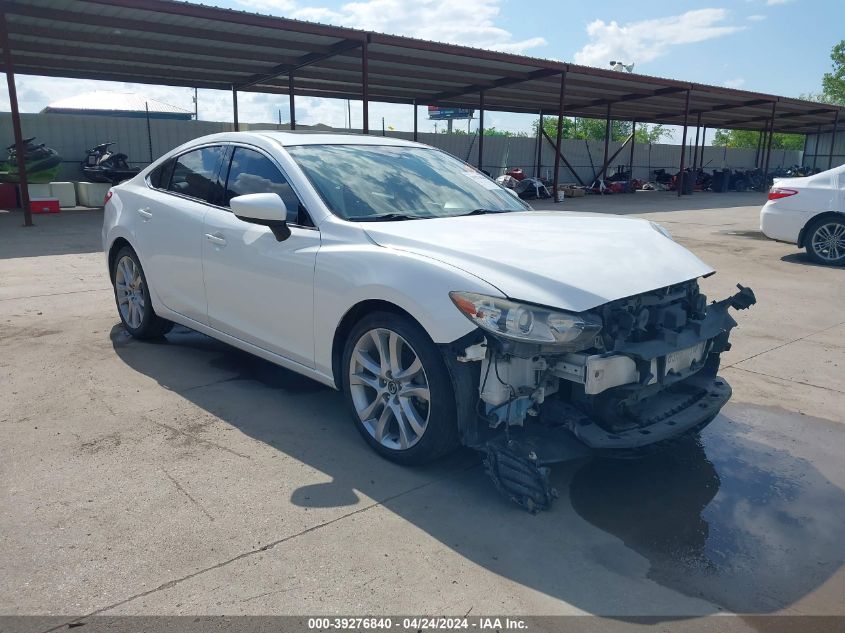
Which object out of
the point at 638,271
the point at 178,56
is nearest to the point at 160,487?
the point at 638,271

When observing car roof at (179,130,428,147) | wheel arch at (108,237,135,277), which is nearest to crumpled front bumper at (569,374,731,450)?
car roof at (179,130,428,147)

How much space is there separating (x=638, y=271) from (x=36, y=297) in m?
6.47

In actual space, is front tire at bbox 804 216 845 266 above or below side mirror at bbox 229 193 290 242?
below

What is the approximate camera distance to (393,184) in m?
4.20

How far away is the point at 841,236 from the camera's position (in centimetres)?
990

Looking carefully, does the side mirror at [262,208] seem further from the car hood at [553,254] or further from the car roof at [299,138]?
the car roof at [299,138]

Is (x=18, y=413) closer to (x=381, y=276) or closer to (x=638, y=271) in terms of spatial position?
(x=381, y=276)

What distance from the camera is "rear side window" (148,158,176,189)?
519cm

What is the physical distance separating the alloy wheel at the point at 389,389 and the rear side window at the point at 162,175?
2.59 m

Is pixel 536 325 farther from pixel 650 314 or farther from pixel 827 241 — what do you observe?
pixel 827 241

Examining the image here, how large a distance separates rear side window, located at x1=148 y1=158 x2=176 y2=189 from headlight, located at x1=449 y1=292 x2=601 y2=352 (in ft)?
10.8

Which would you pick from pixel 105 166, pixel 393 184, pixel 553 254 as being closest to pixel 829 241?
pixel 393 184

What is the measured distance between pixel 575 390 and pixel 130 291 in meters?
3.95

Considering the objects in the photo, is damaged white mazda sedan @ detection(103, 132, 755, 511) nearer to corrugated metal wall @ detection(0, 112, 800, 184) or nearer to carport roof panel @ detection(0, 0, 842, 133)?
carport roof panel @ detection(0, 0, 842, 133)
